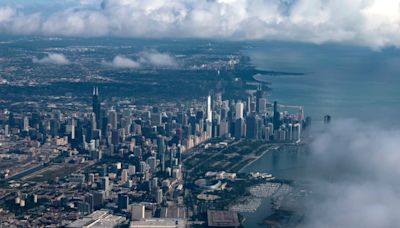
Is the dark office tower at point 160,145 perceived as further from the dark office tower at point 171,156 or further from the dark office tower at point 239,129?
the dark office tower at point 239,129

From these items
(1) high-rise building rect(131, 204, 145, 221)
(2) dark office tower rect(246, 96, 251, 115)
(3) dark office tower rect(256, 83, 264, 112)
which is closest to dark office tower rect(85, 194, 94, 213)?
(1) high-rise building rect(131, 204, 145, 221)

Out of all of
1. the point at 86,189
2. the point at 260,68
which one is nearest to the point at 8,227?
the point at 86,189

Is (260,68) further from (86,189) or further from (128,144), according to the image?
(86,189)

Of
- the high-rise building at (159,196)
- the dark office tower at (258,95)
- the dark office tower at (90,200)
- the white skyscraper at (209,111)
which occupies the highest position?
the dark office tower at (258,95)

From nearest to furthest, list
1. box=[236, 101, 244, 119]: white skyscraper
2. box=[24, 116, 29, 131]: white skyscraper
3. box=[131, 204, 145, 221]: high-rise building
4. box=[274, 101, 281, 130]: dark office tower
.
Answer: box=[131, 204, 145, 221]: high-rise building → box=[274, 101, 281, 130]: dark office tower → box=[24, 116, 29, 131]: white skyscraper → box=[236, 101, 244, 119]: white skyscraper

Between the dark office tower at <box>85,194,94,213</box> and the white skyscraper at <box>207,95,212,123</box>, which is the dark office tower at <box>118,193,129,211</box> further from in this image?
the white skyscraper at <box>207,95,212,123</box>

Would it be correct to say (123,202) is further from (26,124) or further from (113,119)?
(26,124)

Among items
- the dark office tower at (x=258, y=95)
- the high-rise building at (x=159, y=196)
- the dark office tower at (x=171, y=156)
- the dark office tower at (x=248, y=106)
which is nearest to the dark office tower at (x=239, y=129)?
the dark office tower at (x=248, y=106)

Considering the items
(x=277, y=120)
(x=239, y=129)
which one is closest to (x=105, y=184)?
(x=239, y=129)
